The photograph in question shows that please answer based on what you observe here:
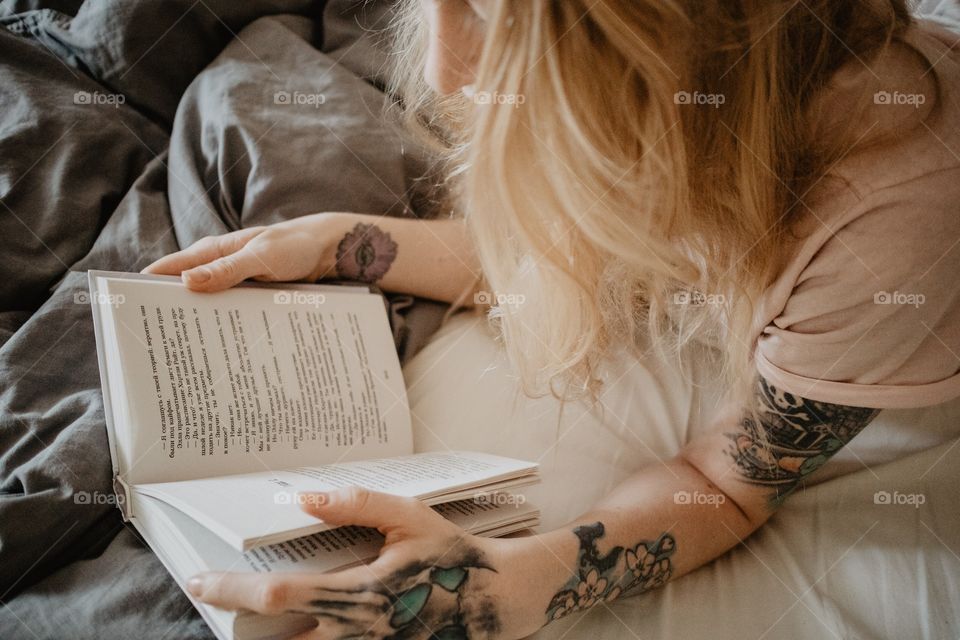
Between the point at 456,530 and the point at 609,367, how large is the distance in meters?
0.35

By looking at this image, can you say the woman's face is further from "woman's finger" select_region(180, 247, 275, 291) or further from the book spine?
the book spine

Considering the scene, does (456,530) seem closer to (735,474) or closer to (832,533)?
(735,474)

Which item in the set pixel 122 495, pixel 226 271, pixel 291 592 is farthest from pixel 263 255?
pixel 291 592

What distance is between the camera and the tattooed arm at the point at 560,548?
0.49 metres

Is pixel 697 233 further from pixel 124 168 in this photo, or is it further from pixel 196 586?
pixel 124 168

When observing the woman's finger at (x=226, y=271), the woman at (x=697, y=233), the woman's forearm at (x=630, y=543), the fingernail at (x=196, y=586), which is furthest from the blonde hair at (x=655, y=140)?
the fingernail at (x=196, y=586)

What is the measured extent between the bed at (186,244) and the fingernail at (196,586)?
10 centimetres

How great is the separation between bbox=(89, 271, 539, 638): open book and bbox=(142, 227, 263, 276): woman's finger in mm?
39

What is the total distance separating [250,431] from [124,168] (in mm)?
471

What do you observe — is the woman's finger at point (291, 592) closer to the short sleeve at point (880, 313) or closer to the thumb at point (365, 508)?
the thumb at point (365, 508)

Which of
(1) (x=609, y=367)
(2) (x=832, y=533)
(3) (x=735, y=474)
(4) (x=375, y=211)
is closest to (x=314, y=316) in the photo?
(4) (x=375, y=211)

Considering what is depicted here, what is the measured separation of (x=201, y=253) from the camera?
0.72 meters

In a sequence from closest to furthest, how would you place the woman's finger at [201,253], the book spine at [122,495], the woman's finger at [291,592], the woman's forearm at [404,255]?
the woman's finger at [291,592] → the book spine at [122,495] → the woman's finger at [201,253] → the woman's forearm at [404,255]

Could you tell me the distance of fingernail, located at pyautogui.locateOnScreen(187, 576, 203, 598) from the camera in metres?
0.47
